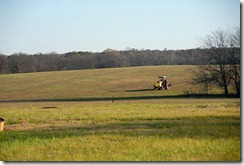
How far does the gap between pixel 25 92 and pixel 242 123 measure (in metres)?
41.6

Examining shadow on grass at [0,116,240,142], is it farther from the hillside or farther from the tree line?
the tree line

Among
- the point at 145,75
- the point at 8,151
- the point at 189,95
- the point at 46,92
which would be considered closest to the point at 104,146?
the point at 8,151

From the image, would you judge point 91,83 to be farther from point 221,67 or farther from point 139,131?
point 139,131

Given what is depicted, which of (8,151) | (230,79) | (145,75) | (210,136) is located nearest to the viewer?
(8,151)

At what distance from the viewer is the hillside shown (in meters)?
43.6

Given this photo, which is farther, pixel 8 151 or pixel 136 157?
pixel 8 151

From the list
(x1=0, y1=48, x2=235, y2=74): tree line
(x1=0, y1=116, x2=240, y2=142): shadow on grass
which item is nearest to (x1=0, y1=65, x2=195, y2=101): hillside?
(x1=0, y1=48, x2=235, y2=74): tree line

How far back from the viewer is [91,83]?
181ft

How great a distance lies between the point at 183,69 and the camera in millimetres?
63219

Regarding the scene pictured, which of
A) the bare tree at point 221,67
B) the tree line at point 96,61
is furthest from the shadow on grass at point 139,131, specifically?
the tree line at point 96,61

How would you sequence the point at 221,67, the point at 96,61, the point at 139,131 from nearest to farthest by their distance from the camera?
the point at 139,131, the point at 221,67, the point at 96,61

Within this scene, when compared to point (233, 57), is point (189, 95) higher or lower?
lower

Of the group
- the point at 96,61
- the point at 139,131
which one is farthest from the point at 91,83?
the point at 139,131

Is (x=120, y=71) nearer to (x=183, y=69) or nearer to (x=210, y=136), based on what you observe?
(x=183, y=69)
